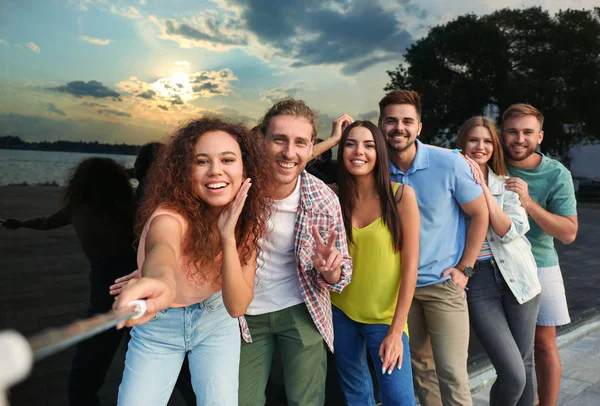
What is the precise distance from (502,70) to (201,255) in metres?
17.9

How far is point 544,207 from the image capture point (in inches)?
112

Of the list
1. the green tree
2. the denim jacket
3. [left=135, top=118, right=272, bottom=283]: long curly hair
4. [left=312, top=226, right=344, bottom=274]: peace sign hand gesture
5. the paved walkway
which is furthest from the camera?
the green tree

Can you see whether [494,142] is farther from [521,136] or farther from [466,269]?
[466,269]

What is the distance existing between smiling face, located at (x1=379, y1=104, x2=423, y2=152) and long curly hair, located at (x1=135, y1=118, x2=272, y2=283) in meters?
0.89

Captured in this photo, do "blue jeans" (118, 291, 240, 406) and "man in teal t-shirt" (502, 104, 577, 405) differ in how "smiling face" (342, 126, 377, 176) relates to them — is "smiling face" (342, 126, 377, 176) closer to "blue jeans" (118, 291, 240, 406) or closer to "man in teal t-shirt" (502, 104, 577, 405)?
"blue jeans" (118, 291, 240, 406)

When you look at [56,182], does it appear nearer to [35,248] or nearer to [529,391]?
[529,391]

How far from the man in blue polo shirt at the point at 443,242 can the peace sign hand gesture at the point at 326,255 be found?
71cm

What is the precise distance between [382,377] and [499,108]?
56.1ft

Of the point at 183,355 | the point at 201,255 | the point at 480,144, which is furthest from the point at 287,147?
the point at 480,144

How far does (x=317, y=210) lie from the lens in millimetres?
1975

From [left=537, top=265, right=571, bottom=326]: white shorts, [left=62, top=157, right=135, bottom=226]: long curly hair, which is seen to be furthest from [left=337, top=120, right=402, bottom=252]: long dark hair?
[left=62, top=157, right=135, bottom=226]: long curly hair

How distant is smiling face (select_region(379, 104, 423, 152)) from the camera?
8.21 ft

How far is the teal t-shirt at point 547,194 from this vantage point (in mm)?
2773

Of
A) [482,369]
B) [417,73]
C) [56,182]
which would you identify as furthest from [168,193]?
[417,73]
